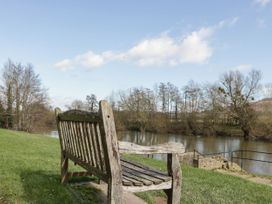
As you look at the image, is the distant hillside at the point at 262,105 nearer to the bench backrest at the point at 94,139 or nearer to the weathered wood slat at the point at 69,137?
the weathered wood slat at the point at 69,137

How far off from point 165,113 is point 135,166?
49.3m

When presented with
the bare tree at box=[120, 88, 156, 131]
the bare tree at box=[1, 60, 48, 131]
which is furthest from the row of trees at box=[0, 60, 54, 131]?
the bare tree at box=[120, 88, 156, 131]

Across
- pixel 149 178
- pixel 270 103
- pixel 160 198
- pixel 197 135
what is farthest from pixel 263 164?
pixel 270 103

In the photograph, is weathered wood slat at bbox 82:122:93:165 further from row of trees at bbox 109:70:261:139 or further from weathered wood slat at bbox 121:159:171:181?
row of trees at bbox 109:70:261:139

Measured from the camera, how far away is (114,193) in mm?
2838

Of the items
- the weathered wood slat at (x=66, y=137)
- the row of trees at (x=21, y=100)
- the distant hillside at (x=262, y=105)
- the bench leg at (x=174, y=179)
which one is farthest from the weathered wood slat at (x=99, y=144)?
the distant hillside at (x=262, y=105)

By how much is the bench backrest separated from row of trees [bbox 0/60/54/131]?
32.7 metres

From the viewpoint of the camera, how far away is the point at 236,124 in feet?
148

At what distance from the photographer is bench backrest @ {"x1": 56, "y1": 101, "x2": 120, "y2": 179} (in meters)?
2.77

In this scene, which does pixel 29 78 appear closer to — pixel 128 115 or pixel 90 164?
pixel 128 115

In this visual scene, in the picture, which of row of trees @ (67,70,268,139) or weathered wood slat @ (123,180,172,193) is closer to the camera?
weathered wood slat @ (123,180,172,193)

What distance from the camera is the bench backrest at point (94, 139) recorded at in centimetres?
277

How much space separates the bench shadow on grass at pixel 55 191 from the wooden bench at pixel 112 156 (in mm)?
535

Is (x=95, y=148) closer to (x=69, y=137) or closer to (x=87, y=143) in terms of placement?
(x=87, y=143)
